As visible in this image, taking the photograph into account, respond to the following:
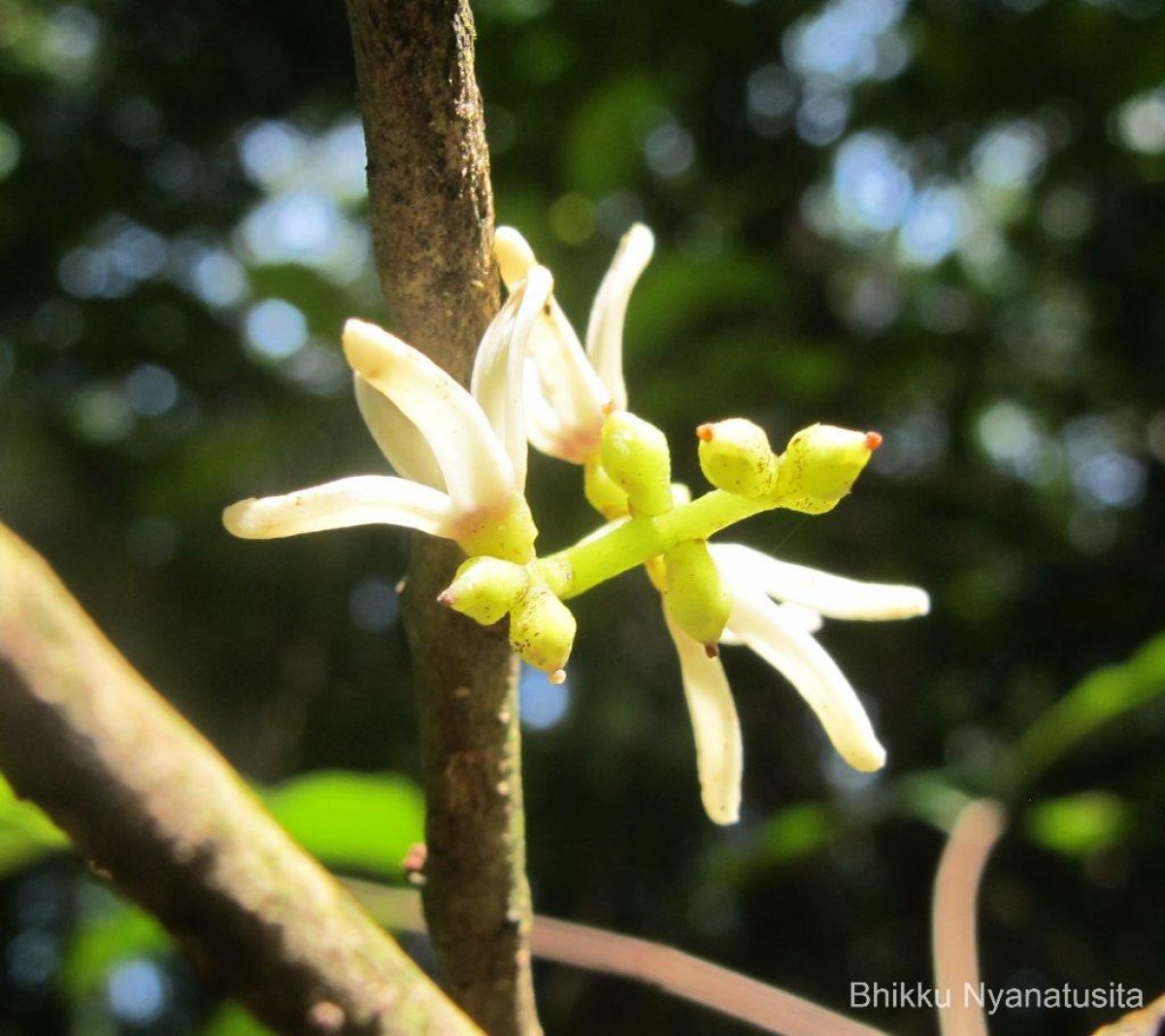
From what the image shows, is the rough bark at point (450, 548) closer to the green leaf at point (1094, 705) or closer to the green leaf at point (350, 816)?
the green leaf at point (350, 816)

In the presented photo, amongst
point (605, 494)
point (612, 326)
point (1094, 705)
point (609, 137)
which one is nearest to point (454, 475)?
point (605, 494)

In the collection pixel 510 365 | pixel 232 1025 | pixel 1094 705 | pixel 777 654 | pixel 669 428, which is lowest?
pixel 232 1025

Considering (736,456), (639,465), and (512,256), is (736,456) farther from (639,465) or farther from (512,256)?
(512,256)

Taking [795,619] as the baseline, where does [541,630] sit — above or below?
below

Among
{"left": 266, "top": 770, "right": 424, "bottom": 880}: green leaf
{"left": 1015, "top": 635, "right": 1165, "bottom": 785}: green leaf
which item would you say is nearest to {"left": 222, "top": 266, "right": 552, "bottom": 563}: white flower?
{"left": 266, "top": 770, "right": 424, "bottom": 880}: green leaf

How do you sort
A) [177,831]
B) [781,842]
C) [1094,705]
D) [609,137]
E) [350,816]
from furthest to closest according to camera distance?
[609,137], [781,842], [1094,705], [350,816], [177,831]

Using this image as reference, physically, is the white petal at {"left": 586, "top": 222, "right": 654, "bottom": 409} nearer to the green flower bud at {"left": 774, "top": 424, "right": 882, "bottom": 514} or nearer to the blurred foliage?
the green flower bud at {"left": 774, "top": 424, "right": 882, "bottom": 514}

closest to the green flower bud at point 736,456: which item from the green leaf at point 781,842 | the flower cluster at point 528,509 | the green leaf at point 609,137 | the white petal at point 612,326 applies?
the flower cluster at point 528,509

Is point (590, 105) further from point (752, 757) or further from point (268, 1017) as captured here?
point (268, 1017)
